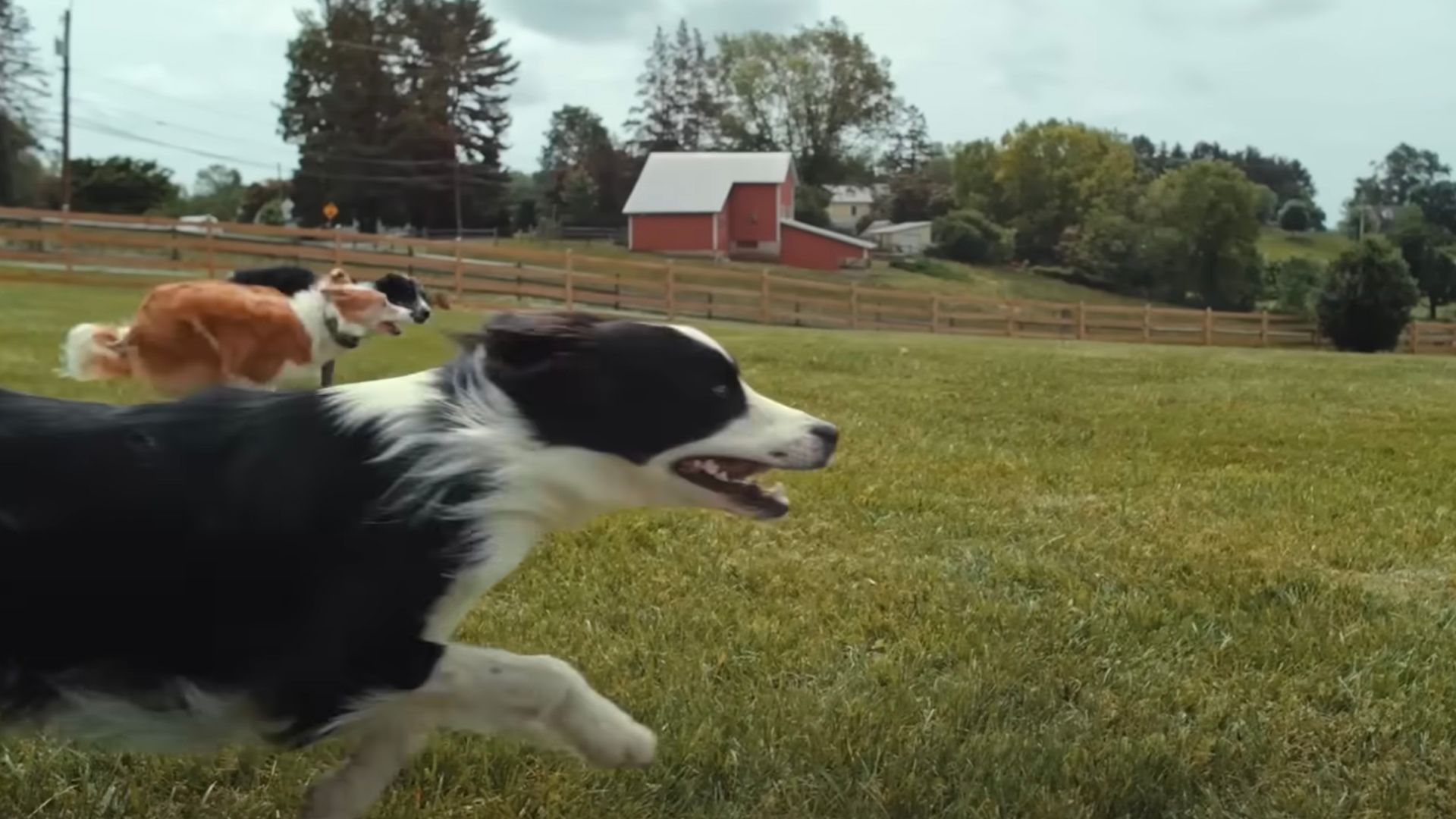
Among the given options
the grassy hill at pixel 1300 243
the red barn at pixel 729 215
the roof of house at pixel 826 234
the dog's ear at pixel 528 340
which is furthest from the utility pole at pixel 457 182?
the dog's ear at pixel 528 340

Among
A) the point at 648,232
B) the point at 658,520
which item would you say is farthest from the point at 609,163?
A: the point at 658,520

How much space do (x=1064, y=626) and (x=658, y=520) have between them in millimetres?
1859

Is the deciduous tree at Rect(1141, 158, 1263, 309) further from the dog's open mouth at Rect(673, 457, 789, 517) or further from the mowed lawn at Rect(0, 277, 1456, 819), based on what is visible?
the dog's open mouth at Rect(673, 457, 789, 517)

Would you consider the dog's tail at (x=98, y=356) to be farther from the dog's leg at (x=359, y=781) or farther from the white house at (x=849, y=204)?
the white house at (x=849, y=204)

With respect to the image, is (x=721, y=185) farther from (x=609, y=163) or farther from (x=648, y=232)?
(x=609, y=163)

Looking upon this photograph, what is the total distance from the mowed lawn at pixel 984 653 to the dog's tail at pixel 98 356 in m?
4.36

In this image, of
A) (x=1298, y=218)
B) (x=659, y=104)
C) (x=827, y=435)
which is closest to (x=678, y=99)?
(x=659, y=104)

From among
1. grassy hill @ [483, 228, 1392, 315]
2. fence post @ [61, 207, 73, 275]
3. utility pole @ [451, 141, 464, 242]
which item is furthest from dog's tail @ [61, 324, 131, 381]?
utility pole @ [451, 141, 464, 242]

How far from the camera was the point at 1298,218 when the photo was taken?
86.6 metres

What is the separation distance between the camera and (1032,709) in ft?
10.3

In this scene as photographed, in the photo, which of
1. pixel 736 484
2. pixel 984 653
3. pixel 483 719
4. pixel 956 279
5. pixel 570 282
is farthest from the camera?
pixel 956 279

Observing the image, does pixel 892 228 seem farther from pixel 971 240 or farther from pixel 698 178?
pixel 698 178

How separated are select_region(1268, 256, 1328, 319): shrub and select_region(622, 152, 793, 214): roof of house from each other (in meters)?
21.9

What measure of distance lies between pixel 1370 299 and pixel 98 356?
106ft
